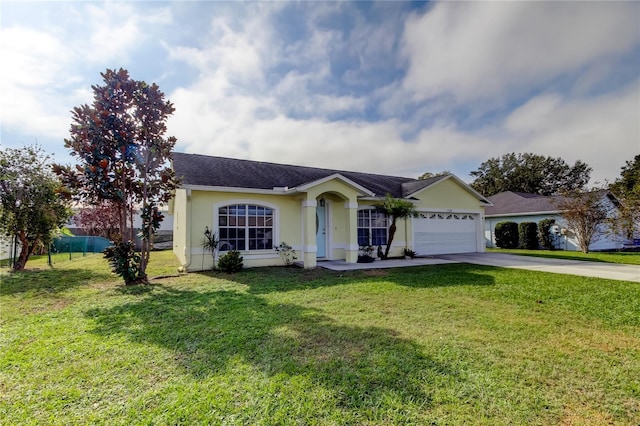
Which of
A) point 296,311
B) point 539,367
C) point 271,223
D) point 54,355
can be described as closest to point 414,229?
point 271,223

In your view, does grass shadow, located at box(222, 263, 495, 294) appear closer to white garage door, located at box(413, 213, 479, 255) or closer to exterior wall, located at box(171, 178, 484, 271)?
exterior wall, located at box(171, 178, 484, 271)

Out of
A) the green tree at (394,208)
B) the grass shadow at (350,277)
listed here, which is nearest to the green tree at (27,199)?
the grass shadow at (350,277)

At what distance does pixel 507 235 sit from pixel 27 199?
2693 cm

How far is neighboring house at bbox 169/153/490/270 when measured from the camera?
1072 cm

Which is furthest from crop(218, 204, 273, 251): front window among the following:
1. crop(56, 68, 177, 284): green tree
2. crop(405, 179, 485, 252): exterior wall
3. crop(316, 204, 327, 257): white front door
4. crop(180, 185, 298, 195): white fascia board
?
crop(405, 179, 485, 252): exterior wall

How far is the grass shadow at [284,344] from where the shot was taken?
10.2ft

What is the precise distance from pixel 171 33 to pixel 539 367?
37.3 ft

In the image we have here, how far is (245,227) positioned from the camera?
11.4 metres

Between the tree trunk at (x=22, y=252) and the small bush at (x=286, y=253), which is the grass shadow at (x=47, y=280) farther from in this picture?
the small bush at (x=286, y=253)

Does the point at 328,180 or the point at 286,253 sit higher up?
the point at 328,180

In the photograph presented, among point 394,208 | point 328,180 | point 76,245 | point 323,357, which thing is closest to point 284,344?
point 323,357

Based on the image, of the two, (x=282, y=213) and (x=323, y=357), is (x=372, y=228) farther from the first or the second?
(x=323, y=357)

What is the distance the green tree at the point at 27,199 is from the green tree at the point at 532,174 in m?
47.7

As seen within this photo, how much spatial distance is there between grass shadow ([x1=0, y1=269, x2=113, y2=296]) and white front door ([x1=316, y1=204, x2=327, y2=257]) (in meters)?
7.78
